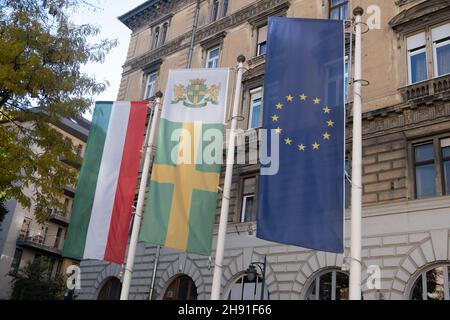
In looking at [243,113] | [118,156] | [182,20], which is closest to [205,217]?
[118,156]

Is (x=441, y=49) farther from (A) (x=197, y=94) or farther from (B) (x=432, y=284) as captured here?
(A) (x=197, y=94)

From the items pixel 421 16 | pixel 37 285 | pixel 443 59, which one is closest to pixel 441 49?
pixel 443 59

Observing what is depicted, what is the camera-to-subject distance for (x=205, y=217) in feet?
43.9

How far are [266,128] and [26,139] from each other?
Answer: 762 cm

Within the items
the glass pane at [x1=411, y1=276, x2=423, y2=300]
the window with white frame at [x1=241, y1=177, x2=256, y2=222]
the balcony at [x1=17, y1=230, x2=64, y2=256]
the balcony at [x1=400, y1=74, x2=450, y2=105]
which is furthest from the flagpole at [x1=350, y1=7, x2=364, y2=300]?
the balcony at [x1=17, y1=230, x2=64, y2=256]

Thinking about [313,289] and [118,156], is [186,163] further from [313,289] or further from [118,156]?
[313,289]

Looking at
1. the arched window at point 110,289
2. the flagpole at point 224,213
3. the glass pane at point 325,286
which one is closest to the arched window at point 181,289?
the arched window at point 110,289

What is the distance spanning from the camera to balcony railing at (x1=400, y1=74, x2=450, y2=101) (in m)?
16.7

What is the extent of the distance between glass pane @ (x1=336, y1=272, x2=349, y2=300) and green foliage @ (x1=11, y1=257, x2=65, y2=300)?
3371 centimetres

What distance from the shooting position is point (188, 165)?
46.0 feet

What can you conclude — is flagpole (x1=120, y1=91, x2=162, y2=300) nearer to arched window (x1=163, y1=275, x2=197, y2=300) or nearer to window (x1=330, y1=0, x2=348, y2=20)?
arched window (x1=163, y1=275, x2=197, y2=300)

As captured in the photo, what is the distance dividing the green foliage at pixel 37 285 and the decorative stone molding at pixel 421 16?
1469 inches

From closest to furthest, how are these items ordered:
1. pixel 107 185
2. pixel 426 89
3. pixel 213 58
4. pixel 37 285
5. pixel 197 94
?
1. pixel 197 94
2. pixel 107 185
3. pixel 426 89
4. pixel 213 58
5. pixel 37 285

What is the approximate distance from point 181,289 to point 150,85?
46.0 feet
